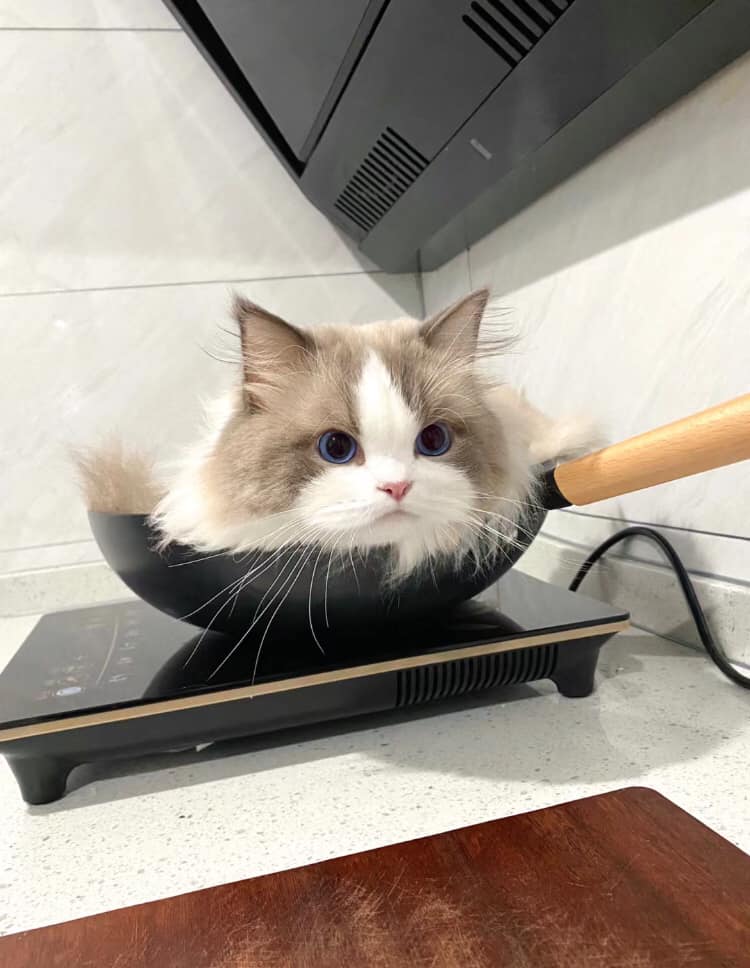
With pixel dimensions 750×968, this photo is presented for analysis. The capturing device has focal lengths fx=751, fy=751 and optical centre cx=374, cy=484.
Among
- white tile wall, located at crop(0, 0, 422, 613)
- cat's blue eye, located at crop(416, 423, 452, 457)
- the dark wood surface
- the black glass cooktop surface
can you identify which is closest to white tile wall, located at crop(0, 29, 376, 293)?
white tile wall, located at crop(0, 0, 422, 613)

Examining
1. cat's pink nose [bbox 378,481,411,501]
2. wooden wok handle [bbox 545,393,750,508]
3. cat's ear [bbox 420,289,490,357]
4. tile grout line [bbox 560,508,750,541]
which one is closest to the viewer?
wooden wok handle [bbox 545,393,750,508]

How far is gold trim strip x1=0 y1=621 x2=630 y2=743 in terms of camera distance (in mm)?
687

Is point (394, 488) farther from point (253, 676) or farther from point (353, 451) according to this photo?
point (253, 676)

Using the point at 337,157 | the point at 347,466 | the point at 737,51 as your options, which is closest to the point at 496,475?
the point at 347,466

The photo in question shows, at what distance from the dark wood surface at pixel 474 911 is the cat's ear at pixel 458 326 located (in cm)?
47

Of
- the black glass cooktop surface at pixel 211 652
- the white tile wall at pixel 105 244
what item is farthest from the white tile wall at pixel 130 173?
the black glass cooktop surface at pixel 211 652

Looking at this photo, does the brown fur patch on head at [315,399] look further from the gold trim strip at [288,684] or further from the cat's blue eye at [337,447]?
the gold trim strip at [288,684]

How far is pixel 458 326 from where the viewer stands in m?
0.79

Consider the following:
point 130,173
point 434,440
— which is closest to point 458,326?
point 434,440

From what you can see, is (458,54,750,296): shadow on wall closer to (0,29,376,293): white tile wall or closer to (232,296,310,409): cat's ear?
(232,296,310,409): cat's ear

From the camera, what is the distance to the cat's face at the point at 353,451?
0.69 m

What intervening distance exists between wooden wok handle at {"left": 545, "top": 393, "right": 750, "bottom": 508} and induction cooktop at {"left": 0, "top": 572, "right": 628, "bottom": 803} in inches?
6.8

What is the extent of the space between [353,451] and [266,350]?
0.14 meters

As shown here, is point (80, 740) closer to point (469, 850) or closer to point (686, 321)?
point (469, 850)
